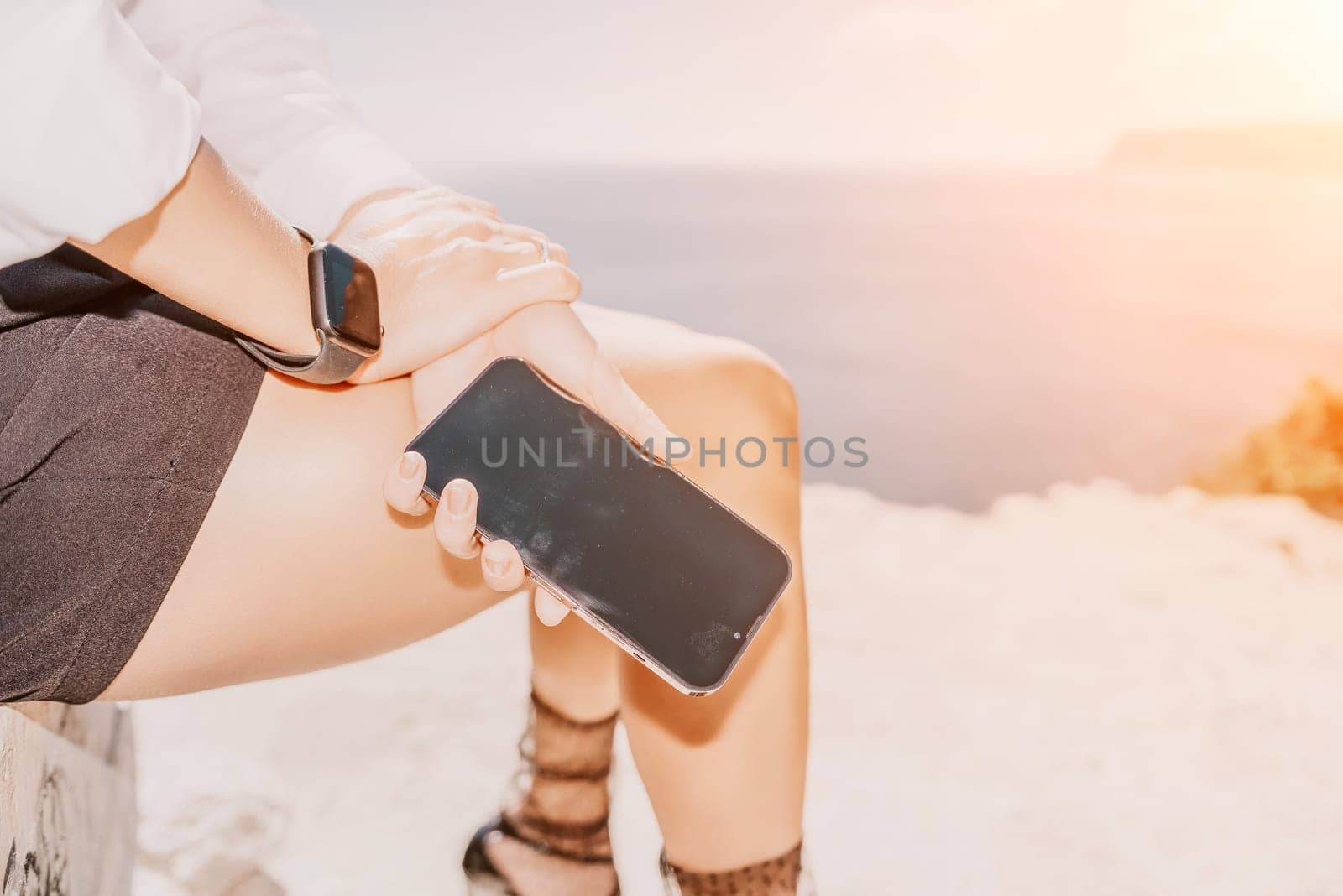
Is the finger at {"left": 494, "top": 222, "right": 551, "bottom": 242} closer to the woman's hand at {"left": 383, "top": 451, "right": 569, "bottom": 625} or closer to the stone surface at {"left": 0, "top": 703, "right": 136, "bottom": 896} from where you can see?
the woman's hand at {"left": 383, "top": 451, "right": 569, "bottom": 625}

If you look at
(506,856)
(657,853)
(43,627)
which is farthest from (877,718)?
(43,627)

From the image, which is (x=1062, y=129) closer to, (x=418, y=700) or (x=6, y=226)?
(x=418, y=700)

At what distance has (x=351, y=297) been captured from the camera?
1.22ft

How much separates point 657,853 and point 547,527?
0.43 m

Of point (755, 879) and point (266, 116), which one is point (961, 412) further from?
point (266, 116)

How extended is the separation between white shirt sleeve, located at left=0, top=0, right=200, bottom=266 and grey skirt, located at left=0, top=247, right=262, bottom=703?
0.06 m

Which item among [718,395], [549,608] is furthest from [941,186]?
[549,608]

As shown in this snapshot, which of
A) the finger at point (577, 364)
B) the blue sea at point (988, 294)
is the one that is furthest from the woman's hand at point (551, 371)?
the blue sea at point (988, 294)

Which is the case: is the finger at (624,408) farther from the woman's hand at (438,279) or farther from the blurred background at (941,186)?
the blurred background at (941,186)

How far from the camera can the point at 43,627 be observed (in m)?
0.36

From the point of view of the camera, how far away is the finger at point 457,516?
388 millimetres

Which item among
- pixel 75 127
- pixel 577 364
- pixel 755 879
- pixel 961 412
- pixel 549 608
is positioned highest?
pixel 75 127

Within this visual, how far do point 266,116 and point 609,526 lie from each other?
1.00 ft

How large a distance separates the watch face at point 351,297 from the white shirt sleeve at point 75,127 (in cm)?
7
